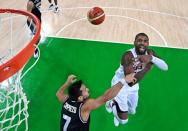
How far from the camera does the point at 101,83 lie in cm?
542

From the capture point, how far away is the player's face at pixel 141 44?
13.7 ft

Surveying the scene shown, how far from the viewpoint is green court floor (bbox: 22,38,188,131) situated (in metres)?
4.66

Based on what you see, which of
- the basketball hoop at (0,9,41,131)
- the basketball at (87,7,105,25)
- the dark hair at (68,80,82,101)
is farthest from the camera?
the basketball at (87,7,105,25)

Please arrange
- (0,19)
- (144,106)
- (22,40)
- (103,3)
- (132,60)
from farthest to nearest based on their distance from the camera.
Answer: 1. (103,3)
2. (0,19)
3. (22,40)
4. (144,106)
5. (132,60)

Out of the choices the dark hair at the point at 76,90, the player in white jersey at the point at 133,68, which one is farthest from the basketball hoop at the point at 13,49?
the player in white jersey at the point at 133,68

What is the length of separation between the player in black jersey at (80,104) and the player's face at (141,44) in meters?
1.00

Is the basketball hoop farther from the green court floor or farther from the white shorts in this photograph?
the white shorts

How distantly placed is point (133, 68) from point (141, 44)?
1.13ft

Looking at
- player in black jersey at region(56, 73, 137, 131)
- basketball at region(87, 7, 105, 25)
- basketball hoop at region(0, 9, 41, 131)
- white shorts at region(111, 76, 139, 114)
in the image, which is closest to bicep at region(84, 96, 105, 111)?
player in black jersey at region(56, 73, 137, 131)

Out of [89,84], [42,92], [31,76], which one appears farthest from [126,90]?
[31,76]

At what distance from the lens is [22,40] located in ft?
20.7

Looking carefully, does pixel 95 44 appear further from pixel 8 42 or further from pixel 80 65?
pixel 8 42

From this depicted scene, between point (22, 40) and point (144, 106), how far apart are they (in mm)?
2894

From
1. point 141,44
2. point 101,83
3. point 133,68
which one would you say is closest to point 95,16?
point 101,83
